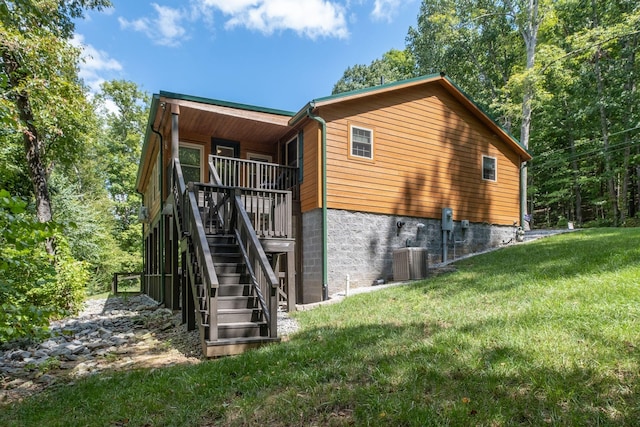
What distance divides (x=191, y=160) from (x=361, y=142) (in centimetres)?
500

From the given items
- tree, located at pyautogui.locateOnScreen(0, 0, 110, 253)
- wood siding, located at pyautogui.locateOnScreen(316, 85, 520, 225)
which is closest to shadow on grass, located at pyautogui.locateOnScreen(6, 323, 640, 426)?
wood siding, located at pyautogui.locateOnScreen(316, 85, 520, 225)

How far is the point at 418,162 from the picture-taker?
10.8m

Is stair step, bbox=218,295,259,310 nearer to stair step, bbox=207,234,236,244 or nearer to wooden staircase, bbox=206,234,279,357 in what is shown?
wooden staircase, bbox=206,234,279,357

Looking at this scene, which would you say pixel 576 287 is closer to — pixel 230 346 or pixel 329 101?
pixel 230 346

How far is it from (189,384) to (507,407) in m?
2.70

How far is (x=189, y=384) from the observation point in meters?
3.55

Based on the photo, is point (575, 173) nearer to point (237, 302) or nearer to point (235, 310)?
point (237, 302)

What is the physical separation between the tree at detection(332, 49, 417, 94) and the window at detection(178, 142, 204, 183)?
2287 centimetres

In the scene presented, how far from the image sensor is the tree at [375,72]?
31250 mm

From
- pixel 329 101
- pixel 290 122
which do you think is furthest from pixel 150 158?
pixel 329 101

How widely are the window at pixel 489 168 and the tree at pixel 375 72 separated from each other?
19.5 meters

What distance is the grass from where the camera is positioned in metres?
2.53

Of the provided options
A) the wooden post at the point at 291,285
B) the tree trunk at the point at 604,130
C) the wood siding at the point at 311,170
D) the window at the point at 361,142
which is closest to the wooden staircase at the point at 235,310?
the wooden post at the point at 291,285

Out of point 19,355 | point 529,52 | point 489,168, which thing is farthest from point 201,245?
point 529,52
